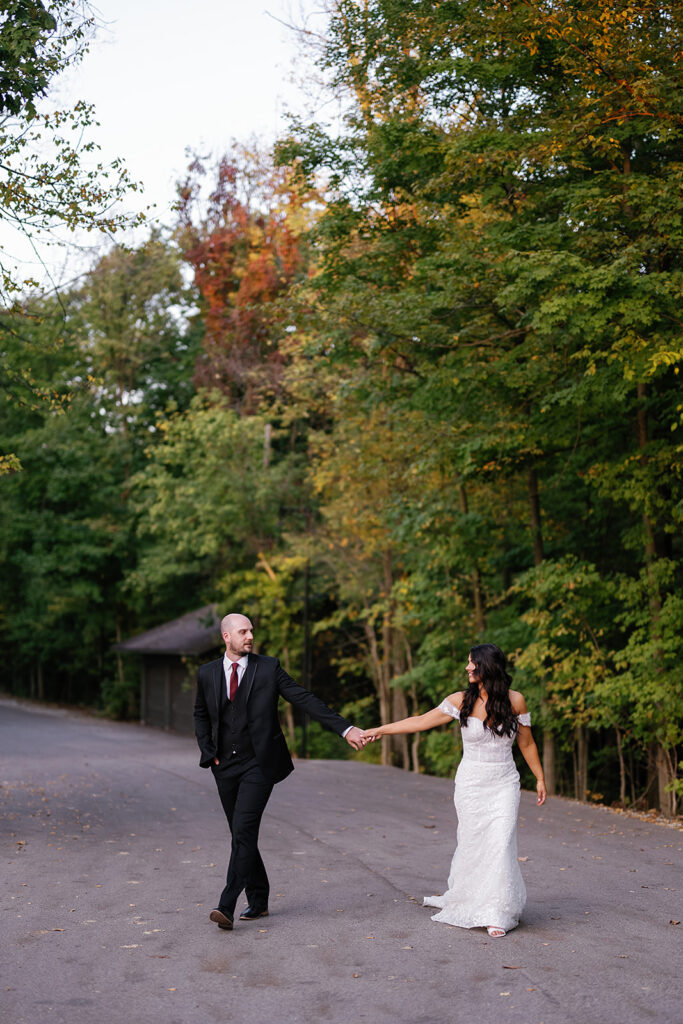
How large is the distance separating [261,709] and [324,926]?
59.0 inches

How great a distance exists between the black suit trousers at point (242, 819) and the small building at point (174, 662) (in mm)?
29650

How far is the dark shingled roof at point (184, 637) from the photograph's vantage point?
37875 millimetres

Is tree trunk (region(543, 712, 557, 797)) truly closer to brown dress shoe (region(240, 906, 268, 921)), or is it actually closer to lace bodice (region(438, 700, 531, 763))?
lace bodice (region(438, 700, 531, 763))

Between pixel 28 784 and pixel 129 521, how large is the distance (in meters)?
27.3

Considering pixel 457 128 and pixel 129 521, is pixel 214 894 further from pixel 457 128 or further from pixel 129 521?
pixel 129 521

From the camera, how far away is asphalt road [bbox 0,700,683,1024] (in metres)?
5.62

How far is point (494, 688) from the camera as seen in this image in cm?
745

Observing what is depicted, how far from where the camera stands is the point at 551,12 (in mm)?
13086

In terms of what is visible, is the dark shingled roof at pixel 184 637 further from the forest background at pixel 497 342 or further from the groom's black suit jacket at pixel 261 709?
the groom's black suit jacket at pixel 261 709

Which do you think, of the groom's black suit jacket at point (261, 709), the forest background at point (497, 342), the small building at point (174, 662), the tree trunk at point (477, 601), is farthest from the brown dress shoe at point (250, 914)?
the small building at point (174, 662)

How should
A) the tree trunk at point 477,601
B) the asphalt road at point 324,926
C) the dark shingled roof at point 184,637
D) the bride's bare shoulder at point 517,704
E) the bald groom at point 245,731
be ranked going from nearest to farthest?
the asphalt road at point 324,926 → the bald groom at point 245,731 → the bride's bare shoulder at point 517,704 → the tree trunk at point 477,601 → the dark shingled roof at point 184,637

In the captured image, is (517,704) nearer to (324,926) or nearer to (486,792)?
(486,792)

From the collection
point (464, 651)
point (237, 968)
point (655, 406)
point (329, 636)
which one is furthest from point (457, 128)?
point (329, 636)

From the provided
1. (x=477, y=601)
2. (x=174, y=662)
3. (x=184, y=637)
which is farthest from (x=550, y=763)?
(x=174, y=662)
